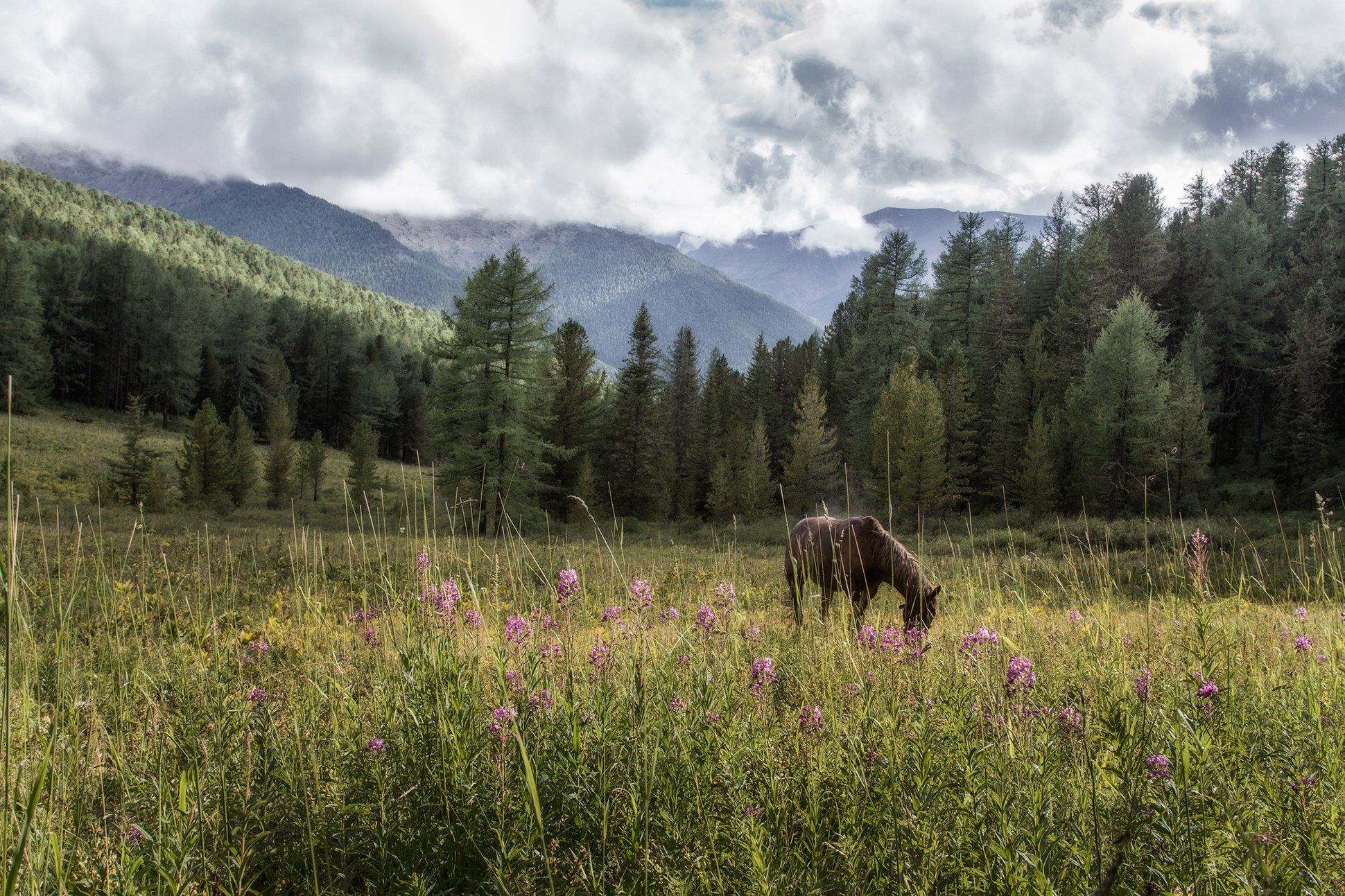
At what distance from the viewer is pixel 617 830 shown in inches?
86.1

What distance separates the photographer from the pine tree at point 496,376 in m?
28.1

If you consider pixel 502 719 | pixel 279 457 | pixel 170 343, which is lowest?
pixel 502 719

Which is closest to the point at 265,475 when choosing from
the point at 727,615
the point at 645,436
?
the point at 645,436

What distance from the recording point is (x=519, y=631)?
275cm

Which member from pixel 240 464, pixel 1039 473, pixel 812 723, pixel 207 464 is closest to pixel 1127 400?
pixel 1039 473

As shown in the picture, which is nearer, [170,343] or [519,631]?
[519,631]

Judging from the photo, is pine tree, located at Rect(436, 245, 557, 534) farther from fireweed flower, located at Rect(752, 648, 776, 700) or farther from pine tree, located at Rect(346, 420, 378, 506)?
fireweed flower, located at Rect(752, 648, 776, 700)

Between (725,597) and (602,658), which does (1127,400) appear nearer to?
(725,597)

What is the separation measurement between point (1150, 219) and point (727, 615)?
51.4 metres

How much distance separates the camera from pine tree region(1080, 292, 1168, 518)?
28.6 m

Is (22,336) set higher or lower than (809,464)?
higher

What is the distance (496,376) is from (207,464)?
58.0 feet

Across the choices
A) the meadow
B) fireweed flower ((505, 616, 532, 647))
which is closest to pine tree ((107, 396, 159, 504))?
the meadow

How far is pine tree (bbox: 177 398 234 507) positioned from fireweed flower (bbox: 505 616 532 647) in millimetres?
36726
